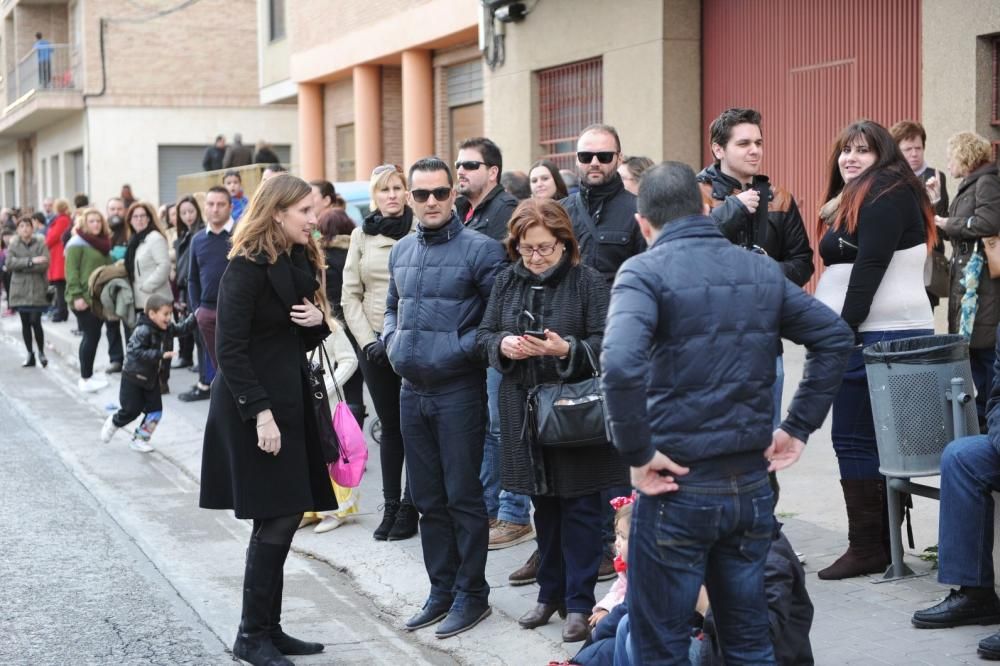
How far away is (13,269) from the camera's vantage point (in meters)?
17.6

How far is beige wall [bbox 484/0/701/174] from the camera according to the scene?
14117 millimetres

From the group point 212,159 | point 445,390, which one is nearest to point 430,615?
point 445,390

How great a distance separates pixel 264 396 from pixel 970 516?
2876 millimetres

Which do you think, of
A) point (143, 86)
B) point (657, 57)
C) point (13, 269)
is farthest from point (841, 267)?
point (143, 86)

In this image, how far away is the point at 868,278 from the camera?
Result: 611 centimetres

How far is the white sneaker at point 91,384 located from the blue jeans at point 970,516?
1140 cm

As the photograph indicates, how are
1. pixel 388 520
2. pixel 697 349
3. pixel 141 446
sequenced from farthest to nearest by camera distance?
pixel 141 446, pixel 388 520, pixel 697 349

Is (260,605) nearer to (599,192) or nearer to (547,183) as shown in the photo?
(599,192)

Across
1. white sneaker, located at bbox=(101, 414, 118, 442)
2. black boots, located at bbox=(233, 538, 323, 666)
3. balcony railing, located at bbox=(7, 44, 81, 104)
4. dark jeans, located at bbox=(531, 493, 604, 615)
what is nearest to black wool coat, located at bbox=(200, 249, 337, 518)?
black boots, located at bbox=(233, 538, 323, 666)

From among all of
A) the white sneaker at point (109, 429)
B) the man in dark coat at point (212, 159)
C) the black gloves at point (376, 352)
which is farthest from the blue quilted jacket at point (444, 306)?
the man in dark coat at point (212, 159)

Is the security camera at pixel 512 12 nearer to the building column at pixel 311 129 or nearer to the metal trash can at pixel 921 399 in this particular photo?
the building column at pixel 311 129

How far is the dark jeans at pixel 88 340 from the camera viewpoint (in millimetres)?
15297

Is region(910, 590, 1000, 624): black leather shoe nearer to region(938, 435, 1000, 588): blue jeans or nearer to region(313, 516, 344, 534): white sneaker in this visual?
region(938, 435, 1000, 588): blue jeans

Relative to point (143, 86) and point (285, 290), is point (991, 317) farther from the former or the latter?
point (143, 86)
